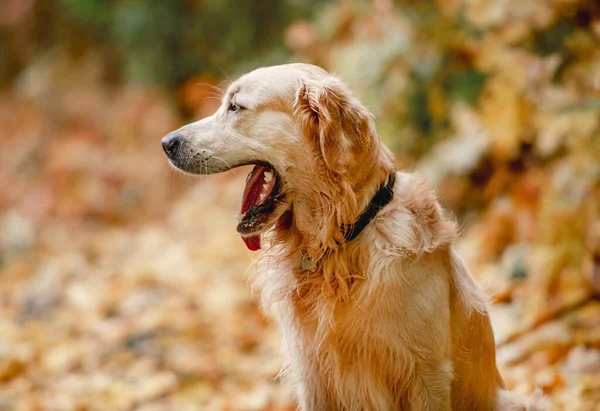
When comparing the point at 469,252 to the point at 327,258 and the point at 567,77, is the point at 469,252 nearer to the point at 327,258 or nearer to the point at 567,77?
the point at 567,77

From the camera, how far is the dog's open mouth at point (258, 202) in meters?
2.60

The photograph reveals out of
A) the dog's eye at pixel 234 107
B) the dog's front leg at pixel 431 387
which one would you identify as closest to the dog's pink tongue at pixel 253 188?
the dog's eye at pixel 234 107

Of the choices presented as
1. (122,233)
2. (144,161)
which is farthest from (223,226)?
(144,161)

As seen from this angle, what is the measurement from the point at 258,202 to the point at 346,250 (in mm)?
416

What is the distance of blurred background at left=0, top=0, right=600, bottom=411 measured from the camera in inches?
159

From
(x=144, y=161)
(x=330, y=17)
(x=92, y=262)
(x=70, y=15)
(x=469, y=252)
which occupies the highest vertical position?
(x=70, y=15)

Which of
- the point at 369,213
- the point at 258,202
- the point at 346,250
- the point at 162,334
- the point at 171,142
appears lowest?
the point at 162,334

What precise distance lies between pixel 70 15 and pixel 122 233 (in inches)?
142

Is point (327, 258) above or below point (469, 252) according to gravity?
above

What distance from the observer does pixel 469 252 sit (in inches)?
216

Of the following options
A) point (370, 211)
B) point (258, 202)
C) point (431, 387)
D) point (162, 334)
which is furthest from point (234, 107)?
point (162, 334)

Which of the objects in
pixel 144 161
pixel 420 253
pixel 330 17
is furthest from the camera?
pixel 144 161

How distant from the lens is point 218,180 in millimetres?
8625

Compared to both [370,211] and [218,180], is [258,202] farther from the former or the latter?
[218,180]
